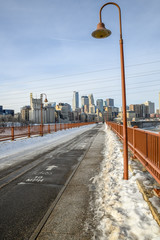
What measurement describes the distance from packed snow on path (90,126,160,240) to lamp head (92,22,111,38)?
4737mm

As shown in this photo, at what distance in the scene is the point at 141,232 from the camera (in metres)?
2.60

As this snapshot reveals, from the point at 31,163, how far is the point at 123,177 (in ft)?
14.9

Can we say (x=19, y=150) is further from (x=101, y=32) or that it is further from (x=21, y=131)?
(x=101, y=32)

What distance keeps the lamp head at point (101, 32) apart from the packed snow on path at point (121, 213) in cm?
474

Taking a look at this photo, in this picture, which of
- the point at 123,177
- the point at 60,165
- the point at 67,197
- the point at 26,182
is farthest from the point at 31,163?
the point at 123,177

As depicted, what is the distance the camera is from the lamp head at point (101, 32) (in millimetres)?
5049

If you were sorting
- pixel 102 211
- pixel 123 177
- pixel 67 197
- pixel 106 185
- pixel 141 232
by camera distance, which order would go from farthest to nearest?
1. pixel 123 177
2. pixel 106 185
3. pixel 67 197
4. pixel 102 211
5. pixel 141 232

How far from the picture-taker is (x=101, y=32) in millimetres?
5180

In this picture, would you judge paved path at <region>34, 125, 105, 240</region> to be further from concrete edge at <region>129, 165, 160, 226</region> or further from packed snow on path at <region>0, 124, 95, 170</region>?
packed snow on path at <region>0, 124, 95, 170</region>

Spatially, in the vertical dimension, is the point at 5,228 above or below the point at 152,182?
below

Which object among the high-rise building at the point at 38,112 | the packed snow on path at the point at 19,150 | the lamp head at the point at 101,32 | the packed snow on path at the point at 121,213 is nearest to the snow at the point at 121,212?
the packed snow on path at the point at 121,213

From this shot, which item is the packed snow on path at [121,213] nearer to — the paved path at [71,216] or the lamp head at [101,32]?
the paved path at [71,216]

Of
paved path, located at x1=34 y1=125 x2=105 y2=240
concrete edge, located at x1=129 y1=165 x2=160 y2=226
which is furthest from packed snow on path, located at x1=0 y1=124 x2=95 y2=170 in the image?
concrete edge, located at x1=129 y1=165 x2=160 y2=226

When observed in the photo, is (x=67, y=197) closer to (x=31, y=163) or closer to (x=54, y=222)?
(x=54, y=222)
